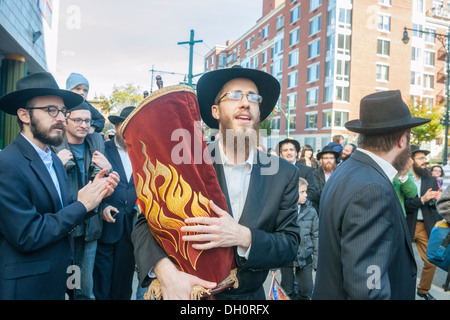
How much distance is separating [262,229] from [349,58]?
37.9m

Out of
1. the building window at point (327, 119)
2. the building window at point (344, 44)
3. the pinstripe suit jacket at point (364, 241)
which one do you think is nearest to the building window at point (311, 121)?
the building window at point (327, 119)

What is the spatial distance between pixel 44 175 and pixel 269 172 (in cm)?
162

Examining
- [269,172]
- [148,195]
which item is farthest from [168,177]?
[269,172]

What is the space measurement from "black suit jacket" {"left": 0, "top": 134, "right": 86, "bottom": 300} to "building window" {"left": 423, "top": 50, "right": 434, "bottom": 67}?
153 ft

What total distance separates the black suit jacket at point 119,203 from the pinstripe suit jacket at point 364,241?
245 centimetres

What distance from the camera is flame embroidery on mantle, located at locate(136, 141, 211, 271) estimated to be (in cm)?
133

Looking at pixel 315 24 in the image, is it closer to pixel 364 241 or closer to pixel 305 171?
pixel 305 171

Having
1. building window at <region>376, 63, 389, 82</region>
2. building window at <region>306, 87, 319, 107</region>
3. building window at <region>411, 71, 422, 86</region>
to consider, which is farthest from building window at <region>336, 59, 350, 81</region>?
building window at <region>411, 71, 422, 86</region>

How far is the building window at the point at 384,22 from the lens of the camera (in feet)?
118

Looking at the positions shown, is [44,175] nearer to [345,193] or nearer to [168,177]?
[168,177]

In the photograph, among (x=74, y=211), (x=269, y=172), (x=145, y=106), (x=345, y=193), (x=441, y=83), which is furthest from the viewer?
(x=441, y=83)

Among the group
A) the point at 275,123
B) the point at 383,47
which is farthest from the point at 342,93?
the point at 275,123
